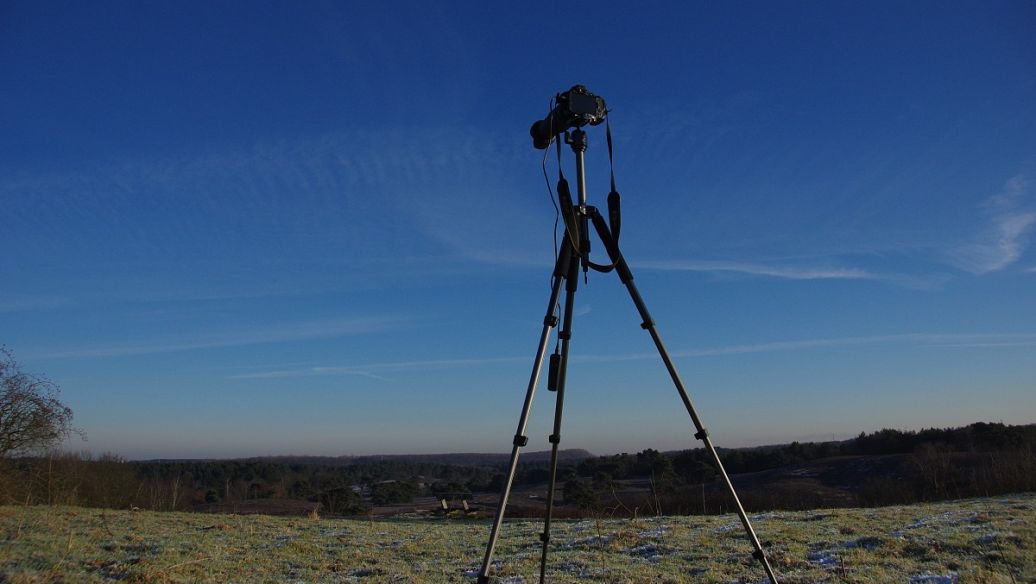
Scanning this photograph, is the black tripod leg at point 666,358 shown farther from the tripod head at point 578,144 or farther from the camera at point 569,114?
the camera at point 569,114

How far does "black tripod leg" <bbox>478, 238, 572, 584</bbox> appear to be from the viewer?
3399mm

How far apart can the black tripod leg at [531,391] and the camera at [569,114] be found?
0.86 meters

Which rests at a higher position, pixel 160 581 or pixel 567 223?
pixel 567 223

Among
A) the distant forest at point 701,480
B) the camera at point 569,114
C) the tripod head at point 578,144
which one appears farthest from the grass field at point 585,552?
the camera at point 569,114

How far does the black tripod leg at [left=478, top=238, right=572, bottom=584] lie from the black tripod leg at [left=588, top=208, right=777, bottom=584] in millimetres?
283

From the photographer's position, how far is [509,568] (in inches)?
246

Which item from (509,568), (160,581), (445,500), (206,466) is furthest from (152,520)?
(206,466)

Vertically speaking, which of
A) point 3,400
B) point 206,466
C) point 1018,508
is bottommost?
point 206,466

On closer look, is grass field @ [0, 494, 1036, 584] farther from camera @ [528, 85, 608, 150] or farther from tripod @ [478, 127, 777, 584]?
camera @ [528, 85, 608, 150]

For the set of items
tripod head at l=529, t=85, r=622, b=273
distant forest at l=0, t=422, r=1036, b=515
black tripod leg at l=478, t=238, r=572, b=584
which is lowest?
distant forest at l=0, t=422, r=1036, b=515

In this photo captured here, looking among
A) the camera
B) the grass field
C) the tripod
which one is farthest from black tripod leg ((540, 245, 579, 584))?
the grass field

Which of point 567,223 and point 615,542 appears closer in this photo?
point 567,223

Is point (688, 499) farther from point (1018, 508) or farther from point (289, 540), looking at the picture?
point (289, 540)

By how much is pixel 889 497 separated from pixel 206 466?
78.9 meters
